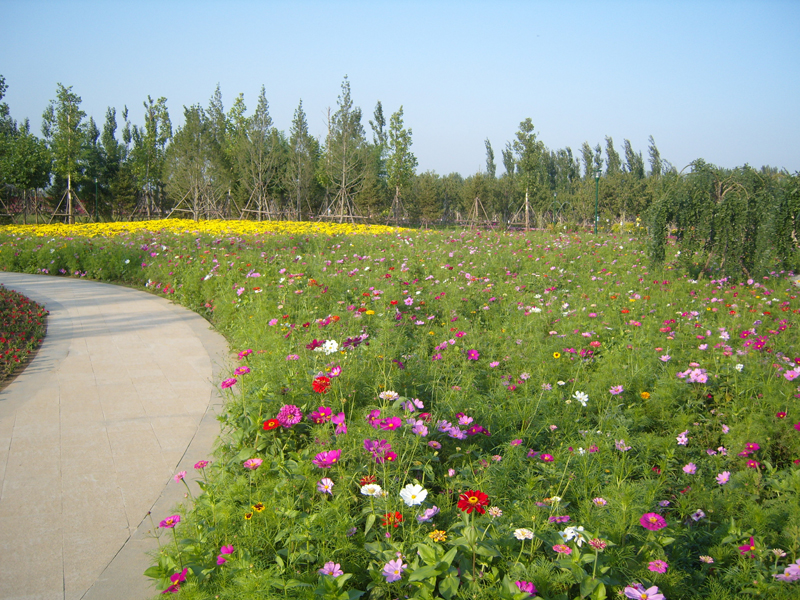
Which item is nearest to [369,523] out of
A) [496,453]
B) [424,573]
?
[424,573]

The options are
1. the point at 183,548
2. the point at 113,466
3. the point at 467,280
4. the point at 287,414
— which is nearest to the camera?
the point at 183,548

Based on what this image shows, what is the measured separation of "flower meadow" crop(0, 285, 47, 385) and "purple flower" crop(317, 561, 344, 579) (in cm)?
367

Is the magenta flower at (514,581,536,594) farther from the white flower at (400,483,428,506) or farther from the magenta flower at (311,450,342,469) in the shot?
the magenta flower at (311,450,342,469)

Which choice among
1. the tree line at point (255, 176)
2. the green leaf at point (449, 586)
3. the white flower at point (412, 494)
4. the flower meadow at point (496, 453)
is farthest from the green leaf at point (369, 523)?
the tree line at point (255, 176)

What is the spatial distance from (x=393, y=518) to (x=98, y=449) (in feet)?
6.67

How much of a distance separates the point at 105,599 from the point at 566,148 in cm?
4228

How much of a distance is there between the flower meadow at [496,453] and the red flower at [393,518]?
49 mm

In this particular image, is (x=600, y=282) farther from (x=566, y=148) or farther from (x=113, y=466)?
(x=566, y=148)

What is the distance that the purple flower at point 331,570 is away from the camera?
152 cm

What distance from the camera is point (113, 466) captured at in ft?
8.66

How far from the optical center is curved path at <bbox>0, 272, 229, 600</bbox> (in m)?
1.93

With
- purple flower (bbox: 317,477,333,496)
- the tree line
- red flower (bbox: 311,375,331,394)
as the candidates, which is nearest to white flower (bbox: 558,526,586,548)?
purple flower (bbox: 317,477,333,496)

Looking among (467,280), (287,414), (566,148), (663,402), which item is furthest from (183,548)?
(566,148)

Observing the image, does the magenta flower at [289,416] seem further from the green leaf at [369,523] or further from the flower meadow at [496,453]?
the green leaf at [369,523]
